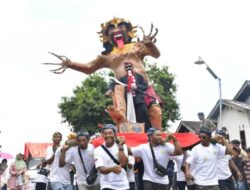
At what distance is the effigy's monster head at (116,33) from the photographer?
12742 millimetres

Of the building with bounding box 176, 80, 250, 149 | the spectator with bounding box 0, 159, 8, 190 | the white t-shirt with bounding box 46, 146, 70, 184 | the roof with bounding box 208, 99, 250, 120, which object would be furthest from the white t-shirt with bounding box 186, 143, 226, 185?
the roof with bounding box 208, 99, 250, 120

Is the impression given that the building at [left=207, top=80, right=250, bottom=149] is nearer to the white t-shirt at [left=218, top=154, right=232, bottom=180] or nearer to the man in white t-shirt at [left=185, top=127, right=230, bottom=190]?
Result: the white t-shirt at [left=218, top=154, right=232, bottom=180]

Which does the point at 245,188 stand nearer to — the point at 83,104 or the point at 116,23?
the point at 116,23

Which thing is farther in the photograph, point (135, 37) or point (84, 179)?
point (135, 37)

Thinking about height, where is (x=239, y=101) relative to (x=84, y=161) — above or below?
above

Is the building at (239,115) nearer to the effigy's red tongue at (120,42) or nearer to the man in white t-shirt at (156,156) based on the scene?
the effigy's red tongue at (120,42)

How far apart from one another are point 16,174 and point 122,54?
167 inches

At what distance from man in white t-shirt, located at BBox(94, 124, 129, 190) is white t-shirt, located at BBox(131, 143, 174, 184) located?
19.7 inches

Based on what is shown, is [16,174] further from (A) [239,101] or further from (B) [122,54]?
(A) [239,101]

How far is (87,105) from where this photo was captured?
105 feet

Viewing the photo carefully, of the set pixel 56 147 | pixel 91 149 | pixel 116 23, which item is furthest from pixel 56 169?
pixel 116 23

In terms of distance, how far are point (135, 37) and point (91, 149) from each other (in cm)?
661

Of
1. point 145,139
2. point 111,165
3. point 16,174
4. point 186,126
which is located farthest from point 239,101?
point 111,165

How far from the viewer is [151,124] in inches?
462
